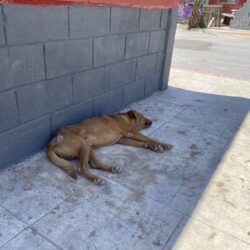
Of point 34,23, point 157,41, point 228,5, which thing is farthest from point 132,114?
point 228,5

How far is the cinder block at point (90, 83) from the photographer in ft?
11.9

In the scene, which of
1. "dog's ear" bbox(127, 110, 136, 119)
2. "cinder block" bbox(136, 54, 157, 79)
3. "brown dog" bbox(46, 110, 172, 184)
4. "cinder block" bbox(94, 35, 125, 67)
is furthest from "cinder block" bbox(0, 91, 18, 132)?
"cinder block" bbox(136, 54, 157, 79)

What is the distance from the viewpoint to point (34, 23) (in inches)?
111

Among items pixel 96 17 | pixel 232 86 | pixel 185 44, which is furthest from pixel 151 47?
pixel 185 44

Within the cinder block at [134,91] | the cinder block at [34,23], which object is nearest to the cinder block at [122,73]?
the cinder block at [134,91]

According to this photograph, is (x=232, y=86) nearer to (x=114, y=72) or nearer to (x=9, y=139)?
(x=114, y=72)

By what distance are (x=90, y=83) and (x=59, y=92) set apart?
0.59 m

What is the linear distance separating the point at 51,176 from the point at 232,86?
16.8 ft

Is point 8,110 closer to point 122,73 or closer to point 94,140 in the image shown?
point 94,140

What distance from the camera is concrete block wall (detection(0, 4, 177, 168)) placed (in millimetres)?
2754

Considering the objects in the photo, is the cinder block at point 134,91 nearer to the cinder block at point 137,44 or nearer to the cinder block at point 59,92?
the cinder block at point 137,44

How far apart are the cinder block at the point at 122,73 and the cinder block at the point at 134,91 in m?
0.12

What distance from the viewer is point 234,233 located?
7.70ft

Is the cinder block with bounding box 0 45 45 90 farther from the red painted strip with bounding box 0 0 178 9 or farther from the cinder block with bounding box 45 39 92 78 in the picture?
the red painted strip with bounding box 0 0 178 9
